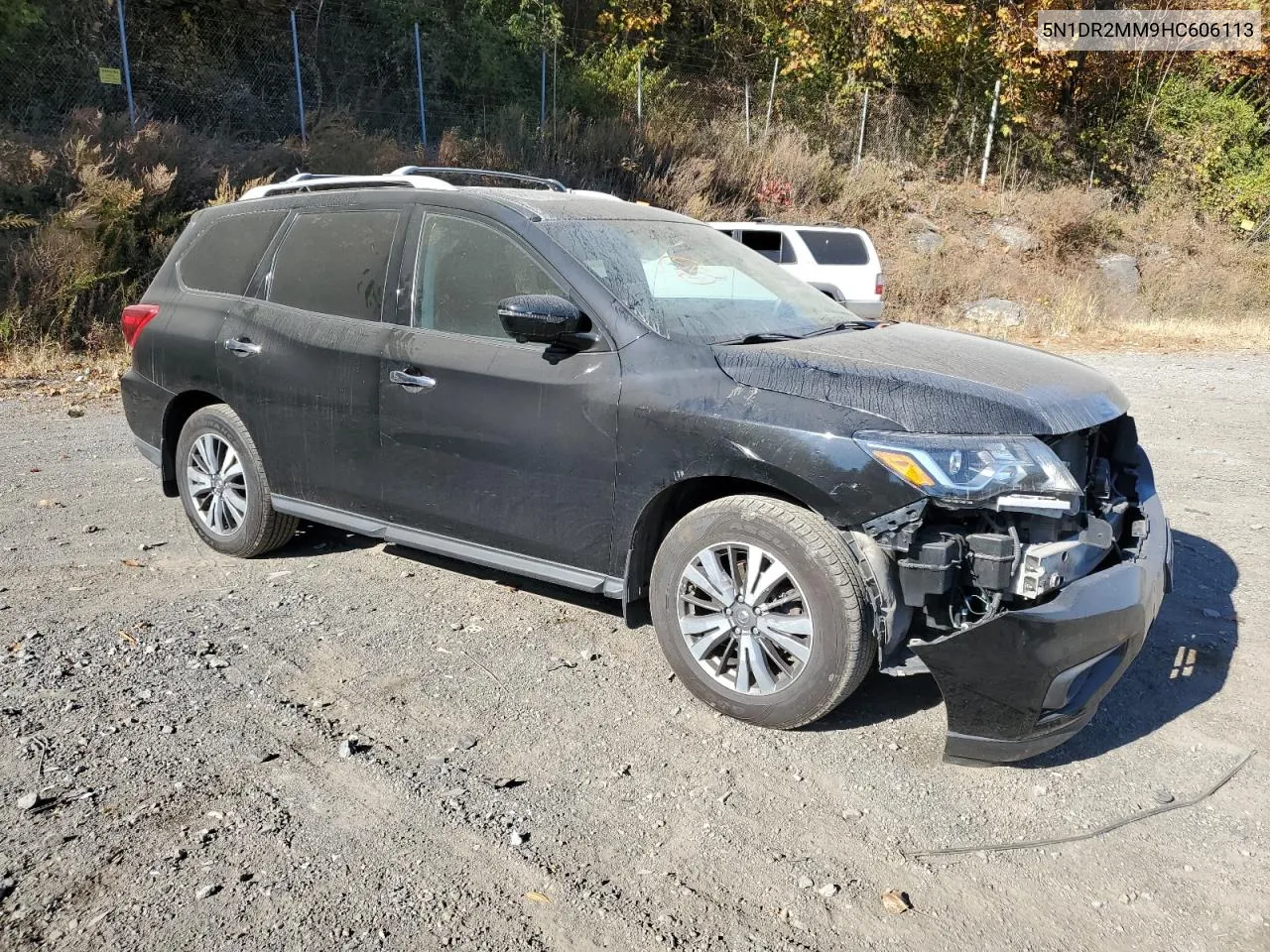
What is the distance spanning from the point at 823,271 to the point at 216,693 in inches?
507

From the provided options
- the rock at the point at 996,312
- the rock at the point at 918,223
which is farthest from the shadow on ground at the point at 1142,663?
the rock at the point at 918,223

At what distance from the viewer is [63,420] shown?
868 cm

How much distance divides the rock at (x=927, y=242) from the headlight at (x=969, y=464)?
19.2m

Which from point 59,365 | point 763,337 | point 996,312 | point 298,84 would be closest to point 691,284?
point 763,337

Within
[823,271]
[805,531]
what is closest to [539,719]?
[805,531]

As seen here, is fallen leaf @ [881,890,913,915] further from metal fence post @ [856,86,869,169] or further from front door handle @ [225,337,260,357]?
metal fence post @ [856,86,869,169]

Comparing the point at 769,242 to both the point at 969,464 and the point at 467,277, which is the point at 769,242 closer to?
the point at 467,277

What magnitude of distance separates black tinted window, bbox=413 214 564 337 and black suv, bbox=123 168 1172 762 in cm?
1

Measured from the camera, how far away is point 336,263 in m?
4.75

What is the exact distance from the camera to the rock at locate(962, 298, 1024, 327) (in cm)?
1880

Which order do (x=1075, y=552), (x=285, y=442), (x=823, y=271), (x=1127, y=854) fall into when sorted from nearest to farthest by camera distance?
(x=1127, y=854)
(x=1075, y=552)
(x=285, y=442)
(x=823, y=271)

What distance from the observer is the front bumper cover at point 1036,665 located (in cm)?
309

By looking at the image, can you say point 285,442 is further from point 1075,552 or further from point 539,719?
point 1075,552

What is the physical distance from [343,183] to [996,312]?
16.2 m
